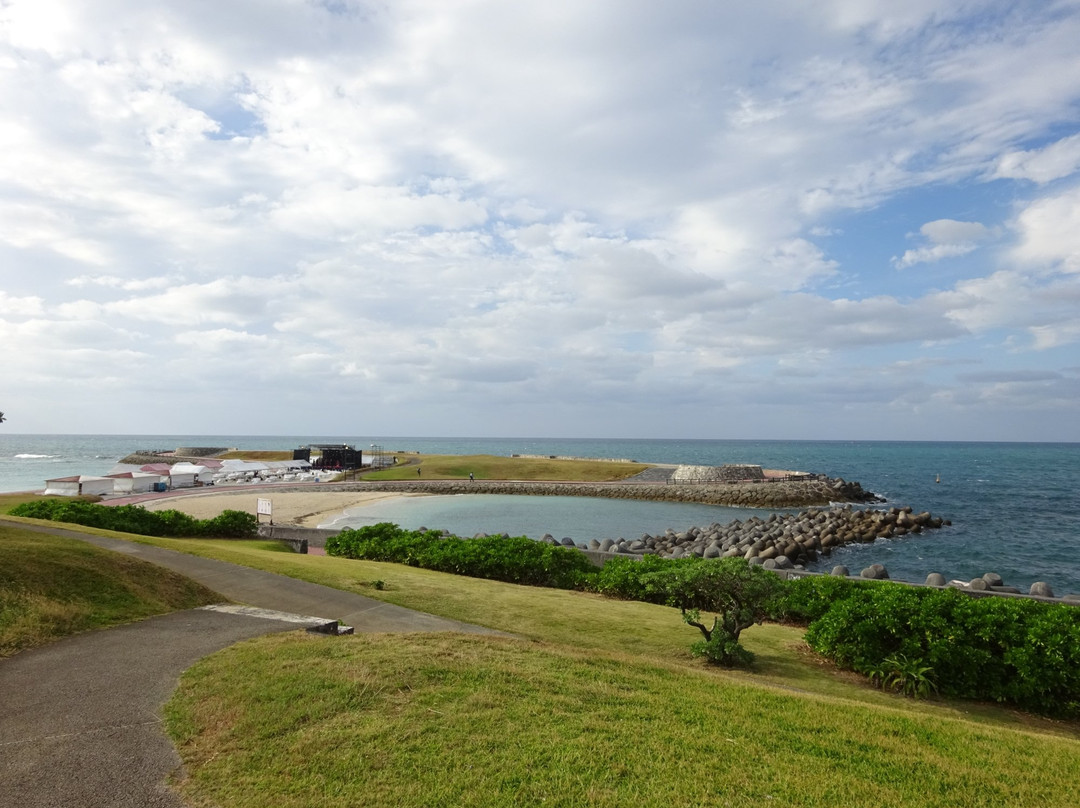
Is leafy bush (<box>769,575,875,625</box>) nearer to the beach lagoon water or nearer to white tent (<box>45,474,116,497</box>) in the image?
the beach lagoon water

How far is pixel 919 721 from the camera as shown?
21.3ft

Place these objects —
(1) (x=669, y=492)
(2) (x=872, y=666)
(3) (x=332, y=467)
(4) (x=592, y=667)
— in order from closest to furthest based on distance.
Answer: (4) (x=592, y=667) → (2) (x=872, y=666) → (1) (x=669, y=492) → (3) (x=332, y=467)

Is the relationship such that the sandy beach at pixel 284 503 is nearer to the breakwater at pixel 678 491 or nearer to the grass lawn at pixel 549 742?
the breakwater at pixel 678 491

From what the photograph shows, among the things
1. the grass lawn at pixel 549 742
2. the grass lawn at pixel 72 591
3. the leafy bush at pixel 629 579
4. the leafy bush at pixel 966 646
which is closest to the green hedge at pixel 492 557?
the leafy bush at pixel 629 579

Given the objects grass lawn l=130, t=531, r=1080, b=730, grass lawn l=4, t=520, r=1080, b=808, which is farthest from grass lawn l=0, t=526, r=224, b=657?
grass lawn l=130, t=531, r=1080, b=730

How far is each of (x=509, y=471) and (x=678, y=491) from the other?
21487 mm

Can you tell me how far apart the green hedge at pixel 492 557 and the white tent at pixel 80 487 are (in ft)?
97.8

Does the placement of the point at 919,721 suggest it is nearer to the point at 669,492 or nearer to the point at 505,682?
the point at 505,682

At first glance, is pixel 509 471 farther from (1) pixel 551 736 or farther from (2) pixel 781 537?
(1) pixel 551 736

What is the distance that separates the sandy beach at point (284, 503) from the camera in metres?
33.5

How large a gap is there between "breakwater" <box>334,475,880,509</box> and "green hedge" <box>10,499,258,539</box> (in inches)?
1191

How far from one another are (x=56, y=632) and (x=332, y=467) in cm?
6203

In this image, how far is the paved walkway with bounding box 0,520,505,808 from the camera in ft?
15.0

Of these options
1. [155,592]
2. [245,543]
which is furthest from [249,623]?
[245,543]
